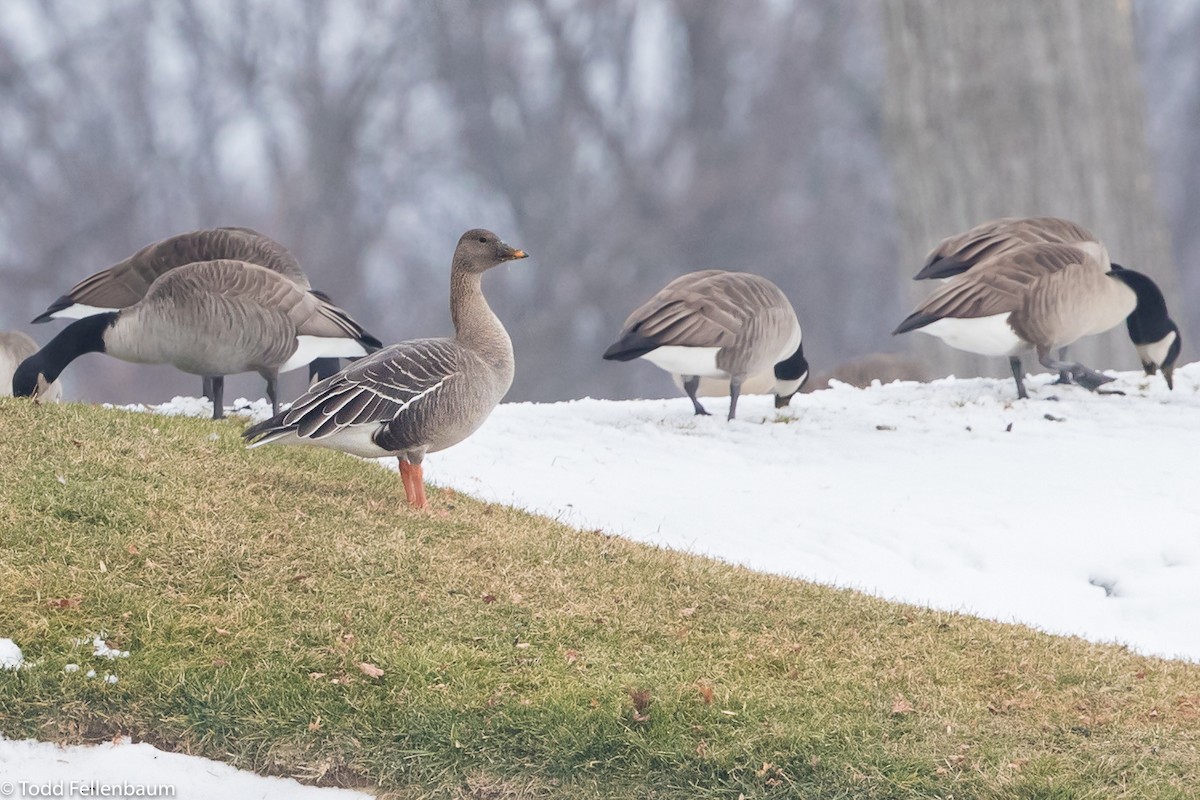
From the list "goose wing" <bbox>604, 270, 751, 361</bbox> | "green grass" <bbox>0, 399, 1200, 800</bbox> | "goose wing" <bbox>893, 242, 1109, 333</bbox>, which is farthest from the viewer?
"goose wing" <bbox>893, 242, 1109, 333</bbox>

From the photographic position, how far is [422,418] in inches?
276

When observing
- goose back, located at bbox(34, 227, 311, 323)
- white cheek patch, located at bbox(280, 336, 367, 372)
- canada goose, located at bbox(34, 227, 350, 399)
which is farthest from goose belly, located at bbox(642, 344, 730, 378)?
goose back, located at bbox(34, 227, 311, 323)

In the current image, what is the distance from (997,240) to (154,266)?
8242 millimetres

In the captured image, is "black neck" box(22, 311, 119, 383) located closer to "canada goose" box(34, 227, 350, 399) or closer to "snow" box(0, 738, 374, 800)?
"canada goose" box(34, 227, 350, 399)

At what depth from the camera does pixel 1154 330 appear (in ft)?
47.7

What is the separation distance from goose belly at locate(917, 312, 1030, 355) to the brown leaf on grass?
26.5 feet

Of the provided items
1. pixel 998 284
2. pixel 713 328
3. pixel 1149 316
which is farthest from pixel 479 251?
pixel 1149 316

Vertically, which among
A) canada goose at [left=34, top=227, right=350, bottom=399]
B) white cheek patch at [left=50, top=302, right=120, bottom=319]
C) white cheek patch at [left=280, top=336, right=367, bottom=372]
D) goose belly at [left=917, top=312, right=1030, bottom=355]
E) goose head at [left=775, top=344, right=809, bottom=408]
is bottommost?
goose head at [left=775, top=344, right=809, bottom=408]

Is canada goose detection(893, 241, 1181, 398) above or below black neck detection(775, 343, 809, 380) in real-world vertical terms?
above

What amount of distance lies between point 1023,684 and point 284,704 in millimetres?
3370

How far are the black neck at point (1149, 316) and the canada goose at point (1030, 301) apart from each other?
0.38 m

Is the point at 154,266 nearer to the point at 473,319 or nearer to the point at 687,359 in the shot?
the point at 473,319

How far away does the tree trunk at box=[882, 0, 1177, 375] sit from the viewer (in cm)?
1708

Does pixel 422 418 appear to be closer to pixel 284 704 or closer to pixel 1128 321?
pixel 284 704
